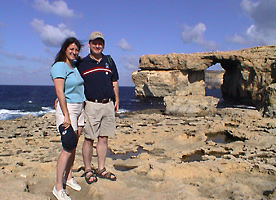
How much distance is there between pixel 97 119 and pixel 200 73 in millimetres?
24618

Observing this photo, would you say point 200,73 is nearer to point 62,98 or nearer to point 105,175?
point 105,175

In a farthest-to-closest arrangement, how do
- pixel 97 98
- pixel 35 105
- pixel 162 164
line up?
pixel 35 105 < pixel 162 164 < pixel 97 98

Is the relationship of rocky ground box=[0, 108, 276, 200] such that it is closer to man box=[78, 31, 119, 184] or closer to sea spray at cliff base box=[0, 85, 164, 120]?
man box=[78, 31, 119, 184]

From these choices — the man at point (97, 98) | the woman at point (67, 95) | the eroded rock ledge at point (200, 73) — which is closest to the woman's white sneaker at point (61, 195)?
the woman at point (67, 95)

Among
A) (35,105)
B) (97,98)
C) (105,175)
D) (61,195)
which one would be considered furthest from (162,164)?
(35,105)

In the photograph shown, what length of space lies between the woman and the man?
0.20 metres

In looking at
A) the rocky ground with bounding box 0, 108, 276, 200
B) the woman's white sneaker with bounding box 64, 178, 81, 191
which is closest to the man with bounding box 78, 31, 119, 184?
the woman's white sneaker with bounding box 64, 178, 81, 191

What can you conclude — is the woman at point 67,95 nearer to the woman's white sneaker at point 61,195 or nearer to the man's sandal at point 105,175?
the woman's white sneaker at point 61,195

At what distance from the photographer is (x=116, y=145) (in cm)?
764

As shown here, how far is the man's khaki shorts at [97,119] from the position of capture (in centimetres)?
358

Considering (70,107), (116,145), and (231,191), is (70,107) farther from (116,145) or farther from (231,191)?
(116,145)

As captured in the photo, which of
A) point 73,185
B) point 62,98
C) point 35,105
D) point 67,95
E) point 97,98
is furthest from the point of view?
point 35,105

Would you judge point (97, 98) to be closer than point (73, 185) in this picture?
No

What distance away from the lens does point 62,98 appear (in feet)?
9.96
